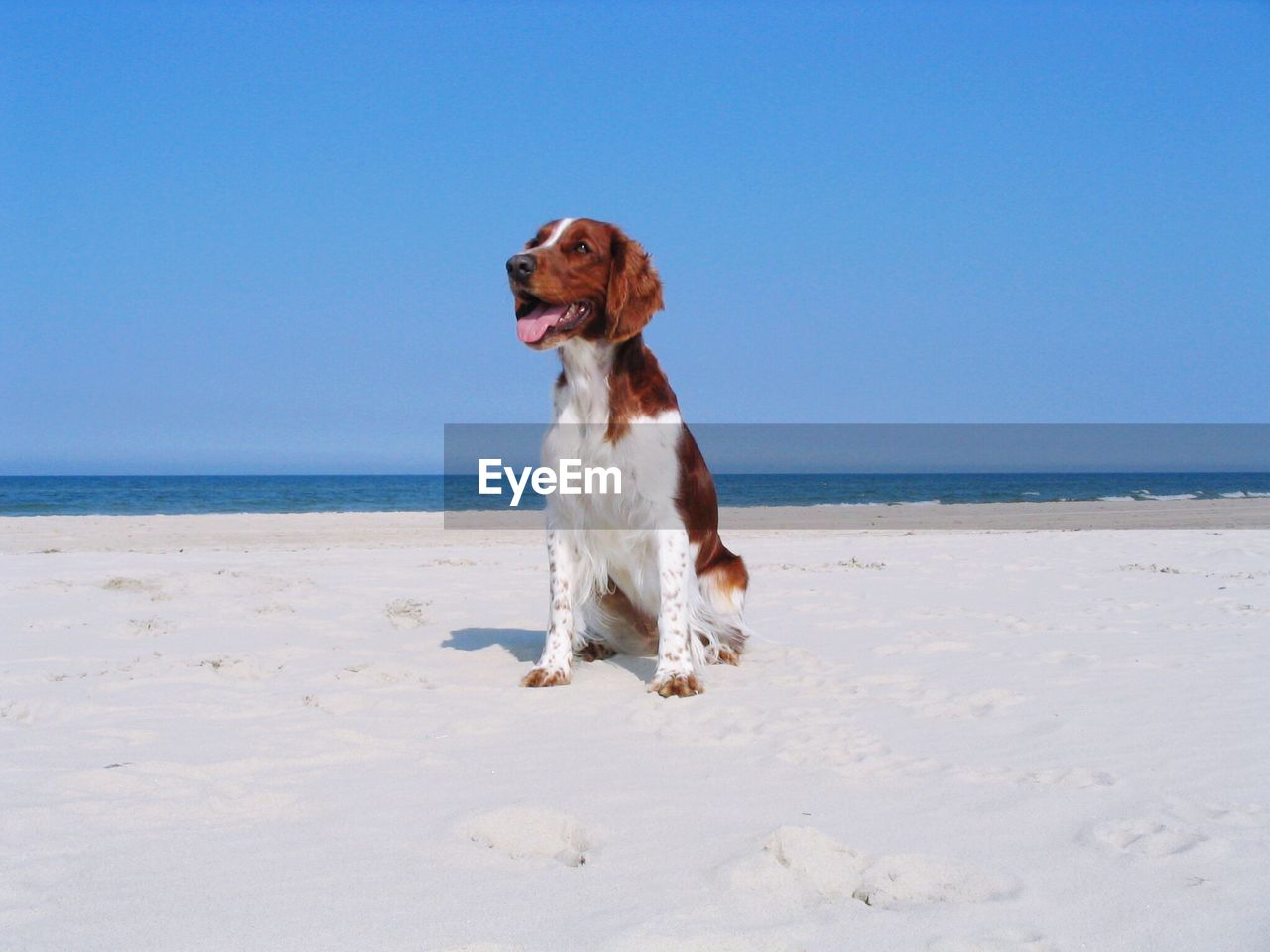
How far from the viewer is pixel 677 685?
152 inches

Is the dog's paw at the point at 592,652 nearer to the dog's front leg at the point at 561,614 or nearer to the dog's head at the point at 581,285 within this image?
the dog's front leg at the point at 561,614

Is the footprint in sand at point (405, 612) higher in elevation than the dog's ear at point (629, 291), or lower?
lower

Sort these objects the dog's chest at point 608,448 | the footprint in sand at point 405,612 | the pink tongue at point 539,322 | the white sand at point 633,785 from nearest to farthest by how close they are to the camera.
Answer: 1. the white sand at point 633,785
2. the pink tongue at point 539,322
3. the dog's chest at point 608,448
4. the footprint in sand at point 405,612

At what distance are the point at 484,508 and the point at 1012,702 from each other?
24.2m

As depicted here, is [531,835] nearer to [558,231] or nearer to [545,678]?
[545,678]

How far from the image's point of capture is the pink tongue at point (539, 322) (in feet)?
12.8

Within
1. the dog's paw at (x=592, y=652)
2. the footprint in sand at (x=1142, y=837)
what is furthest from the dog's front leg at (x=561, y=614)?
the footprint in sand at (x=1142, y=837)

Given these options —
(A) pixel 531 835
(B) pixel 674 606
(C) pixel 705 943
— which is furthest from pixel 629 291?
(C) pixel 705 943

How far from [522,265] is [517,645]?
6.76ft

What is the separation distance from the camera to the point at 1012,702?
354cm

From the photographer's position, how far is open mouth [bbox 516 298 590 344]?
12.8ft

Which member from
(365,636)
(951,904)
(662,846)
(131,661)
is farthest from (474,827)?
(365,636)

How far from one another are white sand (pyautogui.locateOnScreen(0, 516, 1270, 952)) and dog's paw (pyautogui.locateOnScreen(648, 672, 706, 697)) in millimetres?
113

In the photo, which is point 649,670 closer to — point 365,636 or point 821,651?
point 821,651
